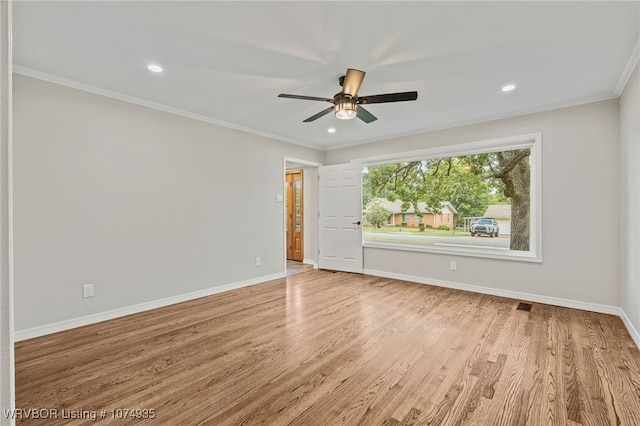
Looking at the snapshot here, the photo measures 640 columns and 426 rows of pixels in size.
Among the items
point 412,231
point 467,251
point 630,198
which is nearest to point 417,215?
point 412,231

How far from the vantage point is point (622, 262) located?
313cm

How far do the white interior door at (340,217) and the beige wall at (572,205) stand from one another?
6.73 feet

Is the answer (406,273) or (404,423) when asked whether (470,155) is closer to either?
(406,273)

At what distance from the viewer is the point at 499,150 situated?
4.09 metres

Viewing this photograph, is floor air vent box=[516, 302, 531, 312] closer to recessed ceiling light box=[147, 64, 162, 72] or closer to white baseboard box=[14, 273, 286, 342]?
white baseboard box=[14, 273, 286, 342]

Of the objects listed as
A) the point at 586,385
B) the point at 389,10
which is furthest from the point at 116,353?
the point at 586,385

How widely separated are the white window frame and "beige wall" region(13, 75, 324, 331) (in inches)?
102

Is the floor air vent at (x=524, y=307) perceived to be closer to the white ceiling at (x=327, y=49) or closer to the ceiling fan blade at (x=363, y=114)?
the white ceiling at (x=327, y=49)

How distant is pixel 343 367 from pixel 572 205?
3309 millimetres

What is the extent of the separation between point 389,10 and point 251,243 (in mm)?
3594

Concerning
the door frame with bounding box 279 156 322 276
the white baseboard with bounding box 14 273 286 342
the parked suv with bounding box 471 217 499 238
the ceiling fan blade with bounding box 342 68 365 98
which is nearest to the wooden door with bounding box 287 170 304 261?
the door frame with bounding box 279 156 322 276

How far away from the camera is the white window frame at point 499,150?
12.1ft

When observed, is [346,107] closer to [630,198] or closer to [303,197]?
[630,198]

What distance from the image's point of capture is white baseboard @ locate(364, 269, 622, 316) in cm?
332
